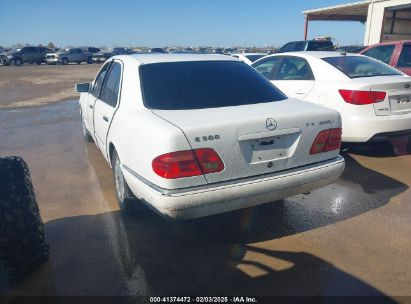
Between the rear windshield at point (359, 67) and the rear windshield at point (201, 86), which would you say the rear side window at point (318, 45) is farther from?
the rear windshield at point (201, 86)

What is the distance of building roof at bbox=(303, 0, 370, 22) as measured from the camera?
19.9 m

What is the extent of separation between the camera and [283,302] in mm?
2438

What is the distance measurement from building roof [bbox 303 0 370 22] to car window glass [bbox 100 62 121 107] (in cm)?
1806

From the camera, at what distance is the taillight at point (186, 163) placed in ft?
8.34

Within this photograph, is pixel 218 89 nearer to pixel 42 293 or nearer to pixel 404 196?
pixel 42 293

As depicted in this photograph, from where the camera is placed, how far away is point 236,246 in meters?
3.11

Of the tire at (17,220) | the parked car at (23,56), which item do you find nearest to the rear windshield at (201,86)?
the tire at (17,220)

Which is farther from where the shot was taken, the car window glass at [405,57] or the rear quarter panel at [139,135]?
the car window glass at [405,57]

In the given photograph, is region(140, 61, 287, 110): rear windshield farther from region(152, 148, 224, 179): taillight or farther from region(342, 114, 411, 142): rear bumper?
region(342, 114, 411, 142): rear bumper

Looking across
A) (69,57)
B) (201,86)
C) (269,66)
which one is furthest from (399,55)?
(69,57)

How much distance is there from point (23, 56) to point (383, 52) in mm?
35697

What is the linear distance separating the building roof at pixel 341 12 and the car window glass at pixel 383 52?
1184cm

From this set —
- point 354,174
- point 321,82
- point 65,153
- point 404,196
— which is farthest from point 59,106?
point 404,196

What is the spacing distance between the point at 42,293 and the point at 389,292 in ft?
8.32
